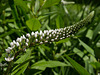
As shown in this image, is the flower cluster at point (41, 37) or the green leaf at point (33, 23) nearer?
the flower cluster at point (41, 37)

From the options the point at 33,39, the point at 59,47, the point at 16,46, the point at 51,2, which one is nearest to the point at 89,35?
the point at 59,47

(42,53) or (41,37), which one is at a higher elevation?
(41,37)

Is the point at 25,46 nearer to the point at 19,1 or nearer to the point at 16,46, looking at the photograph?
the point at 16,46

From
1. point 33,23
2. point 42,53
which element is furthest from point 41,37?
point 42,53

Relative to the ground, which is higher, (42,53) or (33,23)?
(33,23)

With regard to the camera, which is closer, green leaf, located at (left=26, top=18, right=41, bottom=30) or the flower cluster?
the flower cluster

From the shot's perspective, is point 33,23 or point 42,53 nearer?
point 33,23

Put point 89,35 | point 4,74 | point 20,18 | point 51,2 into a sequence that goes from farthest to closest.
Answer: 1. point 89,35
2. point 20,18
3. point 51,2
4. point 4,74

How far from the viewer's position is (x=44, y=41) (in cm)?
89

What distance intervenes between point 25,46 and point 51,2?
1.18 feet

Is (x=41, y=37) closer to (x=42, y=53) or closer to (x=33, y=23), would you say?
(x=33, y=23)

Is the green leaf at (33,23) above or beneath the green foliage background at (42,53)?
above

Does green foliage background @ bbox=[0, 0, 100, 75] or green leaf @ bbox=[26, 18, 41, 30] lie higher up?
green leaf @ bbox=[26, 18, 41, 30]

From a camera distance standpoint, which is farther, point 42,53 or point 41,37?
point 42,53
